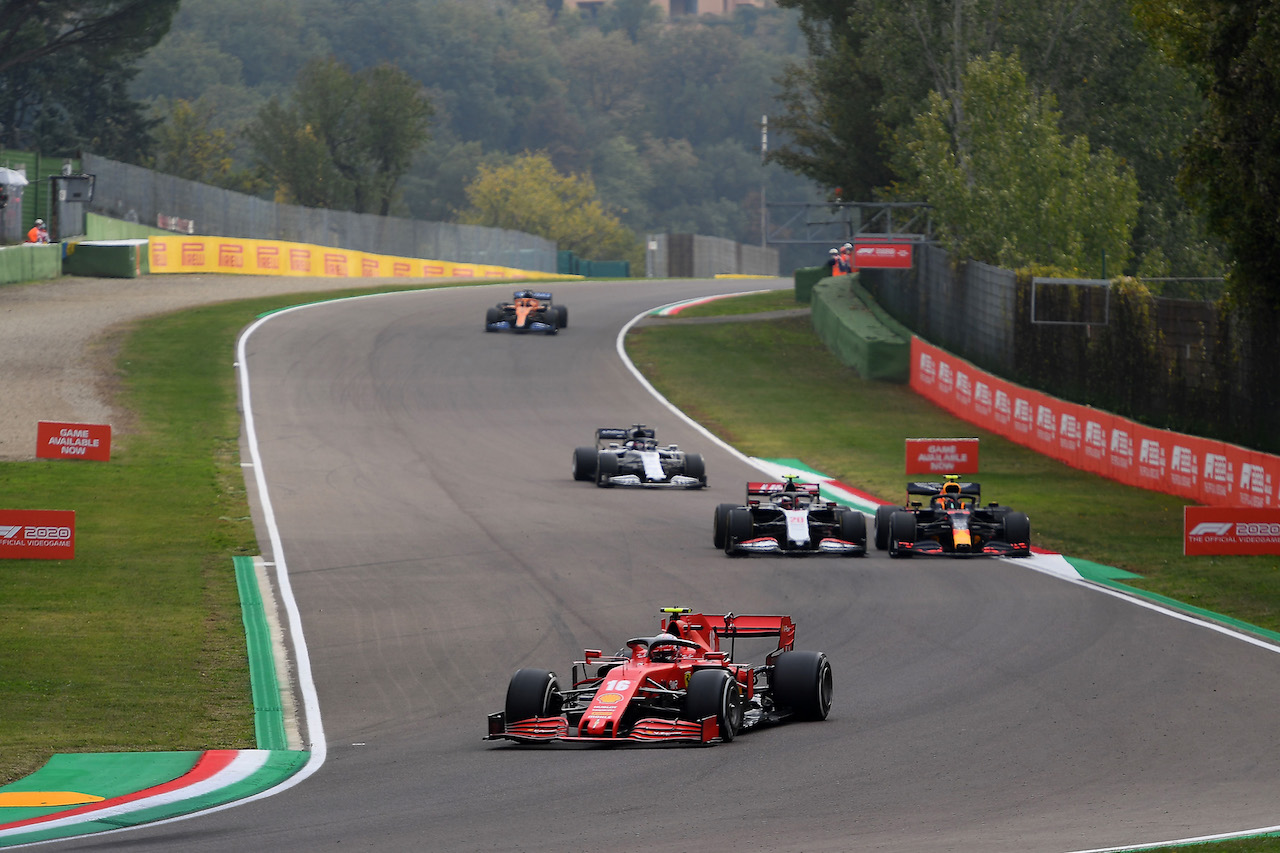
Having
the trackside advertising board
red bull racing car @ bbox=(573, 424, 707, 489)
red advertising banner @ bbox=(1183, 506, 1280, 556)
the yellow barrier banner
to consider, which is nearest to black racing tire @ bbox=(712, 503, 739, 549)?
red advertising banner @ bbox=(1183, 506, 1280, 556)

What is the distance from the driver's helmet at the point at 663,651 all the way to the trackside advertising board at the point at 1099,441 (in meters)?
15.4

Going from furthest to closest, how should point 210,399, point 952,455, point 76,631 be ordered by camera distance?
point 210,399 < point 952,455 < point 76,631

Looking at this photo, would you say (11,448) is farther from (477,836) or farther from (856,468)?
(477,836)

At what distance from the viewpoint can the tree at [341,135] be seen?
108m

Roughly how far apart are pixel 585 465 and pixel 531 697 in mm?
16909

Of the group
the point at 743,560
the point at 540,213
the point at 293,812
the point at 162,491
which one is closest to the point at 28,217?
the point at 162,491

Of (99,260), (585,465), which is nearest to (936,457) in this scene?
(585,465)

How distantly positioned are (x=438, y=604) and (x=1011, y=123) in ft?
107

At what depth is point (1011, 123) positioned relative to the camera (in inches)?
1823

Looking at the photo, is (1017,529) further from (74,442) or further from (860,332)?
(860,332)

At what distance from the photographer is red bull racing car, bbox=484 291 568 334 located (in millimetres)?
49250

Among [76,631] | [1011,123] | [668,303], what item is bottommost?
[76,631]

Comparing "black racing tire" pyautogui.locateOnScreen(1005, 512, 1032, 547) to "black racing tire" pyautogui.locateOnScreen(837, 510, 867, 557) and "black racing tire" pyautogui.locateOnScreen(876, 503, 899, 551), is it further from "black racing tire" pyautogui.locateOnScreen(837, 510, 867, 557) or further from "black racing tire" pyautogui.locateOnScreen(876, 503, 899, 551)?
"black racing tire" pyautogui.locateOnScreen(837, 510, 867, 557)

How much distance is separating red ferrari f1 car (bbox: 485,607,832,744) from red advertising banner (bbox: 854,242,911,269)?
33.2 meters
